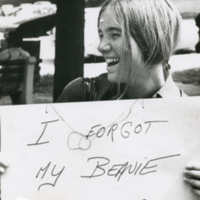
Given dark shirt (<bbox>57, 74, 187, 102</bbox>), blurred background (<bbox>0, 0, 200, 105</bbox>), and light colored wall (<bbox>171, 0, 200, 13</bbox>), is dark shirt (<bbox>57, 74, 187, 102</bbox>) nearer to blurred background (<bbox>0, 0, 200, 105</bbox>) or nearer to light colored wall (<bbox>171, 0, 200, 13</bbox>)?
blurred background (<bbox>0, 0, 200, 105</bbox>)

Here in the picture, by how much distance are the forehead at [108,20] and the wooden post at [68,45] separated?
35 mm

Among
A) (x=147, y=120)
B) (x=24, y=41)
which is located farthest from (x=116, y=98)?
(x=24, y=41)

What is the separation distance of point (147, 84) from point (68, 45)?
153 mm

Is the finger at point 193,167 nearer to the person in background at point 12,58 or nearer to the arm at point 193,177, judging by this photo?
the arm at point 193,177

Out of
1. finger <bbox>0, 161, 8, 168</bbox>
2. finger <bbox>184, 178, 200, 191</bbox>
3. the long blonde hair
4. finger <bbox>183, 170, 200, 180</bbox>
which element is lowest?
finger <bbox>184, 178, 200, 191</bbox>

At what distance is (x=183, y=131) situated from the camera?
1.92 feet

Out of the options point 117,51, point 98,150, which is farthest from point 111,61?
point 98,150

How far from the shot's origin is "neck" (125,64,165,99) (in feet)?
1.91

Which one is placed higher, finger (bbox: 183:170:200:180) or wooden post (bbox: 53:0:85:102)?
wooden post (bbox: 53:0:85:102)

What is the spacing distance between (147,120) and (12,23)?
29 cm

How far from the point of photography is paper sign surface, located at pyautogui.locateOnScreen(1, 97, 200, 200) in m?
0.56

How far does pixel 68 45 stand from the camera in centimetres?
58

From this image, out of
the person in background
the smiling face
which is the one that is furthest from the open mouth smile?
the person in background

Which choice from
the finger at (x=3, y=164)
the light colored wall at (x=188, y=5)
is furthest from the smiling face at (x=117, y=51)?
the finger at (x=3, y=164)
